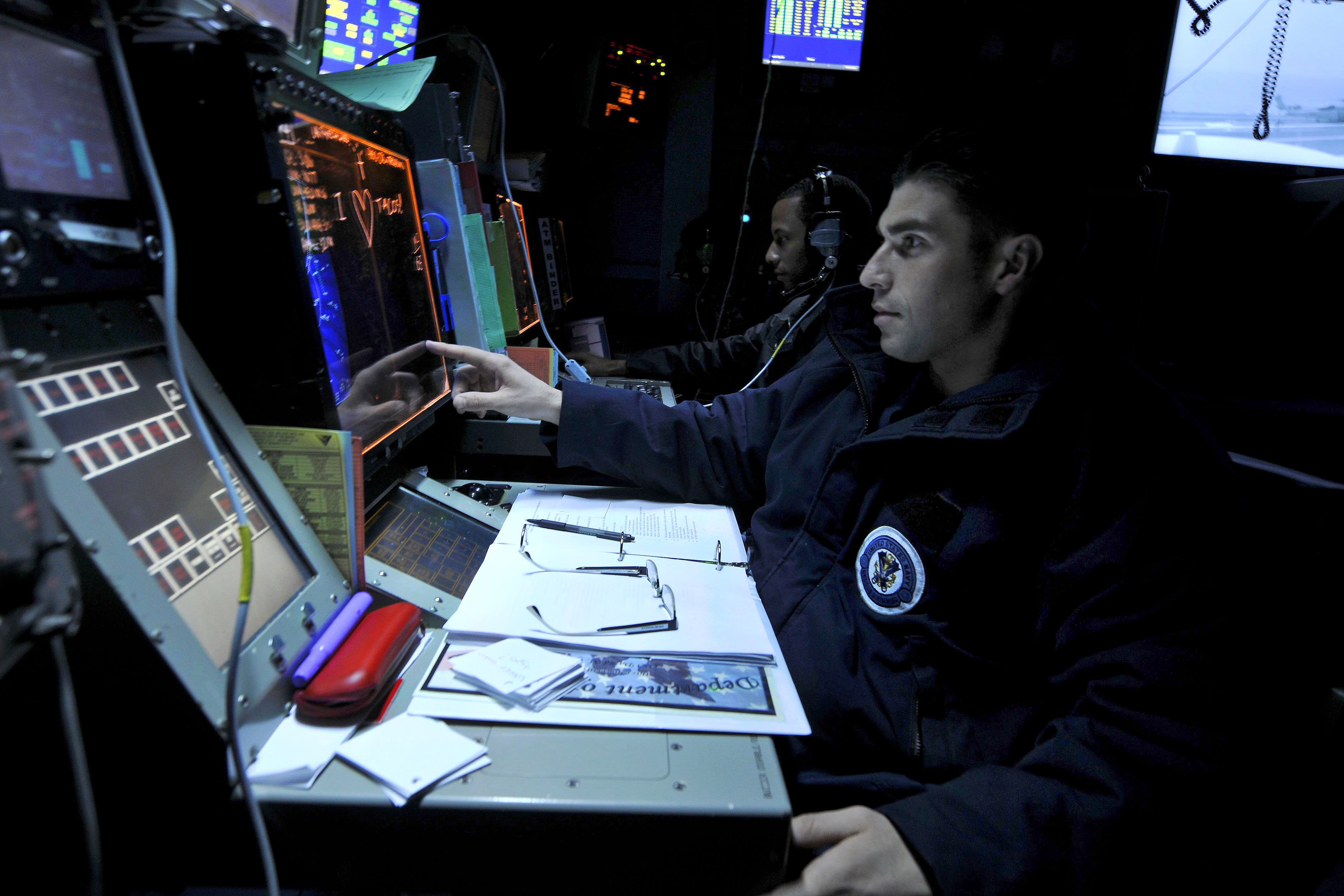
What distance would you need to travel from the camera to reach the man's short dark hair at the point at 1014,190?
1.04 meters

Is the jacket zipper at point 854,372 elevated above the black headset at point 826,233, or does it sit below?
below

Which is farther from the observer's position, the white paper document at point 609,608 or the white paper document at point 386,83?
the white paper document at point 386,83

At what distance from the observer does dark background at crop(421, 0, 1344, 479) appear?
246 cm

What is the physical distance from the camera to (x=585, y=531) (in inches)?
43.4

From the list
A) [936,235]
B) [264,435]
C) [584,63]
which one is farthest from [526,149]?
[264,435]

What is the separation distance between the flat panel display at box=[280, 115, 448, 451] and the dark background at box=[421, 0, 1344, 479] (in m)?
1.51

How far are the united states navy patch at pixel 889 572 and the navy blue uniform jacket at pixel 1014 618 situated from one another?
11 mm

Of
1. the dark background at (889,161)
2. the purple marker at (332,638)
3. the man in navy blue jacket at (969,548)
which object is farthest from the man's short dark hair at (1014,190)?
the dark background at (889,161)

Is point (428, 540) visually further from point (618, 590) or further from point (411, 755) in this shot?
point (411, 755)

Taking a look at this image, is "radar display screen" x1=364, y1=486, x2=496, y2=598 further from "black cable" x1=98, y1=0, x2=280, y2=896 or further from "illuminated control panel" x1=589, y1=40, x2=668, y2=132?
"illuminated control panel" x1=589, y1=40, x2=668, y2=132

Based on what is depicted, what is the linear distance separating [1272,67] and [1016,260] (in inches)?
95.0

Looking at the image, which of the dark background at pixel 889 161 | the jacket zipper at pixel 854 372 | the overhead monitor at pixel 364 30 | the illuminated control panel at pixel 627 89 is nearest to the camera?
the jacket zipper at pixel 854 372

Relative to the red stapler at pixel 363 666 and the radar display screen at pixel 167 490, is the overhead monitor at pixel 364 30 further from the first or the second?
the red stapler at pixel 363 666

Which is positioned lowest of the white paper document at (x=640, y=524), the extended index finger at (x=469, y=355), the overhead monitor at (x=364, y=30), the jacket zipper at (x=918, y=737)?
the jacket zipper at (x=918, y=737)
